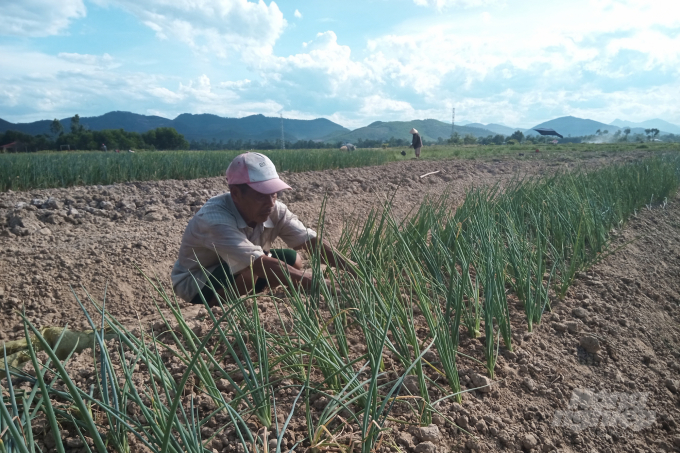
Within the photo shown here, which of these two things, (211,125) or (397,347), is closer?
(397,347)

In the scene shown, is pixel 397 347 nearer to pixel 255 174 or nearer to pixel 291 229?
pixel 255 174

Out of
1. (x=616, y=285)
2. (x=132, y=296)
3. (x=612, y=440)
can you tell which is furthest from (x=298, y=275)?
(x=132, y=296)

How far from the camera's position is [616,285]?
93.1 inches

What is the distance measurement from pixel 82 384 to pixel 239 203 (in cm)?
108

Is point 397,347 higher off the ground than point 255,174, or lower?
lower

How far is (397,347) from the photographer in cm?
162

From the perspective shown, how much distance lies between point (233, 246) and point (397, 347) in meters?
0.98

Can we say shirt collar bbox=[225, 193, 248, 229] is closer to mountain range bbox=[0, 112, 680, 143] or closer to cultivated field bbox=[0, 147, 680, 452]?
cultivated field bbox=[0, 147, 680, 452]

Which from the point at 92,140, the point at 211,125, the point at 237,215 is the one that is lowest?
the point at 237,215

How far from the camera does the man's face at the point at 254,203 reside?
7.18 feet

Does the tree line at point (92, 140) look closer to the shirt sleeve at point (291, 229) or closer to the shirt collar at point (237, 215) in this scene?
the shirt sleeve at point (291, 229)

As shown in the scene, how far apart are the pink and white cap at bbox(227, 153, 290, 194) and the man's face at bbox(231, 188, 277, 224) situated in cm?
7

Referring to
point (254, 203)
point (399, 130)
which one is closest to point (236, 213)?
point (254, 203)

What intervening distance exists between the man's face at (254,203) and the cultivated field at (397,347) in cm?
44
